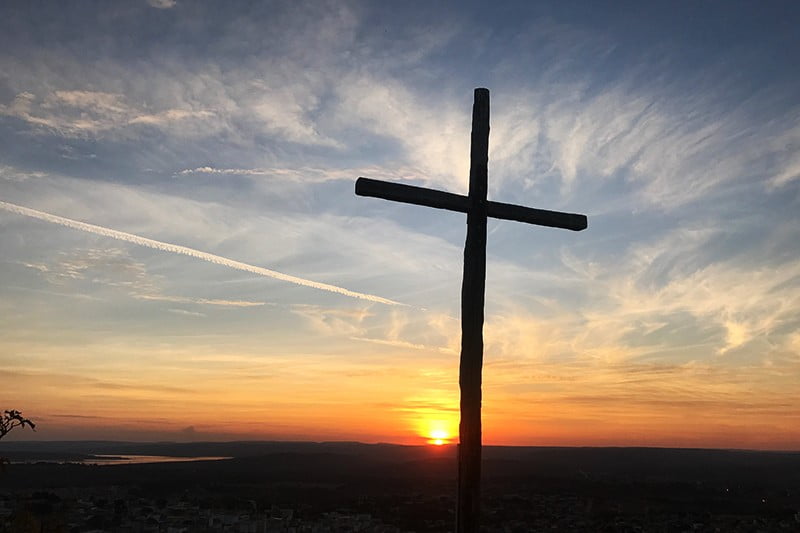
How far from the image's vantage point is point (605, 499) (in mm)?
52562

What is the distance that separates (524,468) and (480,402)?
325 ft

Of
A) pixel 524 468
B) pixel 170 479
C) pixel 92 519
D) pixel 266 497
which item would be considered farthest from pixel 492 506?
pixel 524 468

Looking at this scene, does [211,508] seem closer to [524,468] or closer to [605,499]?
[605,499]

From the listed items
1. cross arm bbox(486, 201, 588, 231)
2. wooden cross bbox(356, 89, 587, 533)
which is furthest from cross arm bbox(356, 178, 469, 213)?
cross arm bbox(486, 201, 588, 231)

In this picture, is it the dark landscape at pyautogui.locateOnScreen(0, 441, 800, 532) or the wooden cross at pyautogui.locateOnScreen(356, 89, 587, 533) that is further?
the dark landscape at pyautogui.locateOnScreen(0, 441, 800, 532)

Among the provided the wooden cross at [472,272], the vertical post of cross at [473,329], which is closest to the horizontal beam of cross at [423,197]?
the wooden cross at [472,272]

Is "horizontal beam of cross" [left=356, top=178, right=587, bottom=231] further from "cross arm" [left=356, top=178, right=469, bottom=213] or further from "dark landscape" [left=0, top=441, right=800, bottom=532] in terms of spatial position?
"dark landscape" [left=0, top=441, right=800, bottom=532]

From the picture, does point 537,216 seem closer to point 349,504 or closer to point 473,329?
point 473,329

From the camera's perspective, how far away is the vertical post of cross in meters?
7.24

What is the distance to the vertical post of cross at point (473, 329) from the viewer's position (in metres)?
7.24

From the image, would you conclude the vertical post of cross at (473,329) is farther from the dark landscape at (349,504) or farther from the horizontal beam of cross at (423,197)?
the dark landscape at (349,504)

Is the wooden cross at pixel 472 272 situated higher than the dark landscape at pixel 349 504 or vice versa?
the wooden cross at pixel 472 272

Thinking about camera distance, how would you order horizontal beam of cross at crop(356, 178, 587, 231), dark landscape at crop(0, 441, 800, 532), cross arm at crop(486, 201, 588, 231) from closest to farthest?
horizontal beam of cross at crop(356, 178, 587, 231)
cross arm at crop(486, 201, 588, 231)
dark landscape at crop(0, 441, 800, 532)

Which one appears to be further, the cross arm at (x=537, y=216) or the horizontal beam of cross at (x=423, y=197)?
the cross arm at (x=537, y=216)
